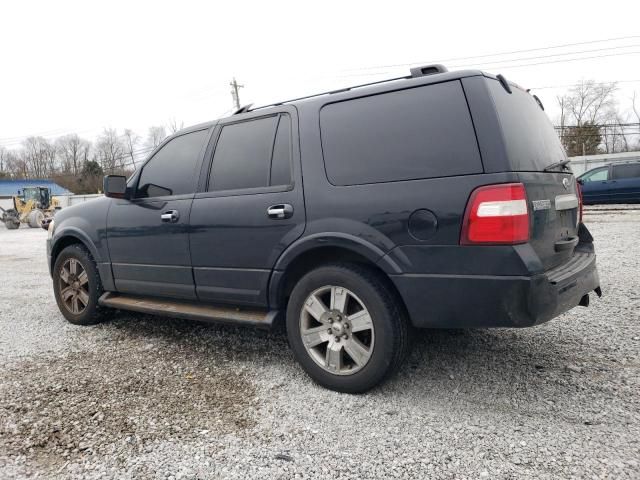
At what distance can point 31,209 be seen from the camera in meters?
26.8

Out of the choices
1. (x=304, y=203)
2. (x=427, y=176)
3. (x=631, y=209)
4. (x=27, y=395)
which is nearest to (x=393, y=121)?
(x=427, y=176)

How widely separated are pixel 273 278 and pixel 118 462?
1389 millimetres

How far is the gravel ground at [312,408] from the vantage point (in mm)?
2164

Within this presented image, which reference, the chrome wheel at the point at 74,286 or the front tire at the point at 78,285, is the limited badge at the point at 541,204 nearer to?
the front tire at the point at 78,285

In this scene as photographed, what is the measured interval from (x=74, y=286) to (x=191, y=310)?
72.3 inches

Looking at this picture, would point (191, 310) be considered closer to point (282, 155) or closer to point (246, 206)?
point (246, 206)

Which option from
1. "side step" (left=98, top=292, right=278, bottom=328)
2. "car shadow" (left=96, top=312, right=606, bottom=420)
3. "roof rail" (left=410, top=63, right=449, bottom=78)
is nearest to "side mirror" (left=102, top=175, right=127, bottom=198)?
"side step" (left=98, top=292, right=278, bottom=328)

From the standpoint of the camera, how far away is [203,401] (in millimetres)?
2850

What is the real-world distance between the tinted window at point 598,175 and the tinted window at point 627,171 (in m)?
0.28

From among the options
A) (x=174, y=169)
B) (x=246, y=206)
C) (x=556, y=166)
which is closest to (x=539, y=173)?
(x=556, y=166)

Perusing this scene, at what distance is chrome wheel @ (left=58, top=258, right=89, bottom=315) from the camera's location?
4543 mm

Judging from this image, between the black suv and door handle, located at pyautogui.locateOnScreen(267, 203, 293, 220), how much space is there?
0.04 feet

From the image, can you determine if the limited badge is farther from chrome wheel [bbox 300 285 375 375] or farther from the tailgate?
chrome wheel [bbox 300 285 375 375]

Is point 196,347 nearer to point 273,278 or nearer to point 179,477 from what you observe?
point 273,278
